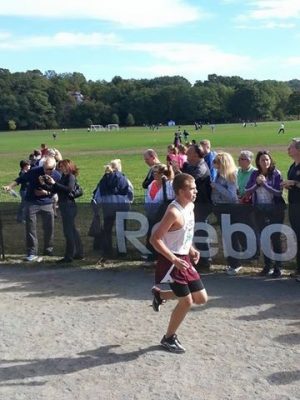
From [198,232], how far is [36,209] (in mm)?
2962

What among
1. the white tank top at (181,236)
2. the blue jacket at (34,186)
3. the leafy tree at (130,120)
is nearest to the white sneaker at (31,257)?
the blue jacket at (34,186)

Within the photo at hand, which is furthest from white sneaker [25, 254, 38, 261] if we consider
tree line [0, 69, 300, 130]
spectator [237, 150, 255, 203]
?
tree line [0, 69, 300, 130]

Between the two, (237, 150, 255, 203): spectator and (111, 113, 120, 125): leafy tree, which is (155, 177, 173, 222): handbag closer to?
(237, 150, 255, 203): spectator

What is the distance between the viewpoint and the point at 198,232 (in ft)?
29.9

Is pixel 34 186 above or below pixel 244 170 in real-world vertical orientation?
below

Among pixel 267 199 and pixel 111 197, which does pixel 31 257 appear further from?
pixel 267 199

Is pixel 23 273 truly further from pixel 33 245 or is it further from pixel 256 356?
pixel 256 356

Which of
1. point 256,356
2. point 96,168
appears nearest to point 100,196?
point 256,356

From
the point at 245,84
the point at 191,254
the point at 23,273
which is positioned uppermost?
the point at 245,84

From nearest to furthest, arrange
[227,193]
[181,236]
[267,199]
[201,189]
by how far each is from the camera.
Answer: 1. [181,236]
2. [267,199]
3. [227,193]
4. [201,189]

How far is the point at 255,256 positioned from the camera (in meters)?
8.92

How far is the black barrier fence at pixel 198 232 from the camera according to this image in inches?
341

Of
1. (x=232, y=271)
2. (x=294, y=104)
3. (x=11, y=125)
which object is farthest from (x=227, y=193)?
(x=294, y=104)

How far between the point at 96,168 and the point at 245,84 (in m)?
146
